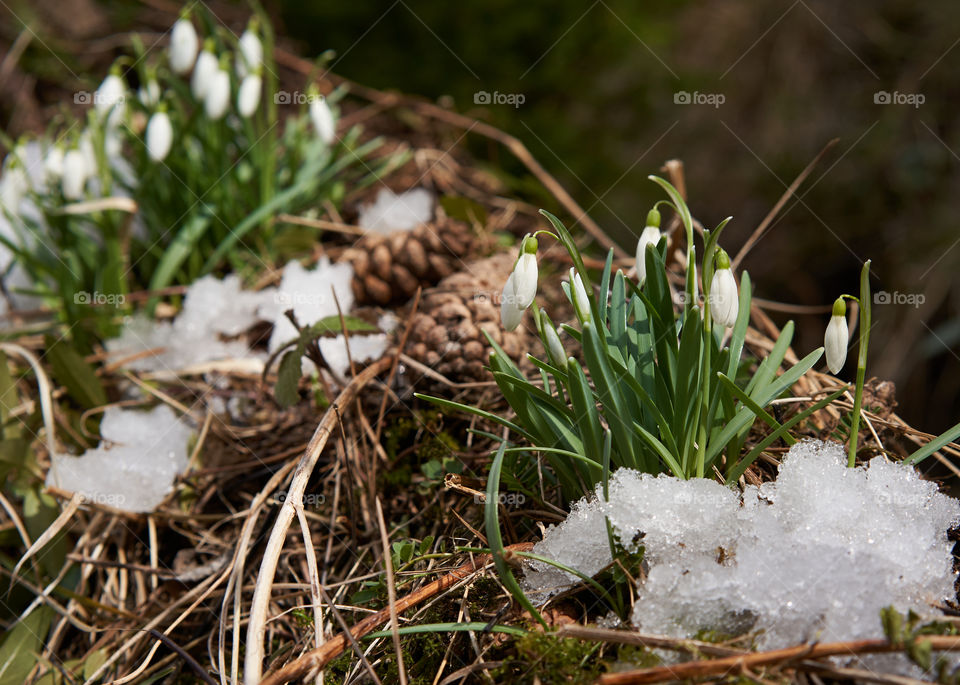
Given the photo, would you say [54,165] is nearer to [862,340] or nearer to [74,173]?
[74,173]

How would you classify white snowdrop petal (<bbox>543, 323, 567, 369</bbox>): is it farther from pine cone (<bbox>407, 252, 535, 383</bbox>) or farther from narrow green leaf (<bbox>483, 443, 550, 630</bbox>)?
pine cone (<bbox>407, 252, 535, 383</bbox>)

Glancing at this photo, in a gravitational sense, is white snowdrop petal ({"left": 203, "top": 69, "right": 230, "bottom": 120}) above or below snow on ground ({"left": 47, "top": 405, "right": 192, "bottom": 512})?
above

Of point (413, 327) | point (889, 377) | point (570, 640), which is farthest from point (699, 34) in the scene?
point (570, 640)

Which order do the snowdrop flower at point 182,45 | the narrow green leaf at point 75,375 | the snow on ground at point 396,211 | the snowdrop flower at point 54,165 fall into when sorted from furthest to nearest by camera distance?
the snow on ground at point 396,211 → the snowdrop flower at point 182,45 → the snowdrop flower at point 54,165 → the narrow green leaf at point 75,375

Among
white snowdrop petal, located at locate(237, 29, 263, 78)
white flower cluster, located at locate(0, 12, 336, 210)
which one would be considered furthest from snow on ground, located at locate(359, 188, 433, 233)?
white snowdrop petal, located at locate(237, 29, 263, 78)

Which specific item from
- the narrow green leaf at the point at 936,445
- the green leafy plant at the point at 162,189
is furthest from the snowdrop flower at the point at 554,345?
the green leafy plant at the point at 162,189

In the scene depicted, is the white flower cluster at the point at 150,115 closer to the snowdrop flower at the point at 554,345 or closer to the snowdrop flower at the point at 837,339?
the snowdrop flower at the point at 554,345

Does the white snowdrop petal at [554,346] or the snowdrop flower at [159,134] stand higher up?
the snowdrop flower at [159,134]
